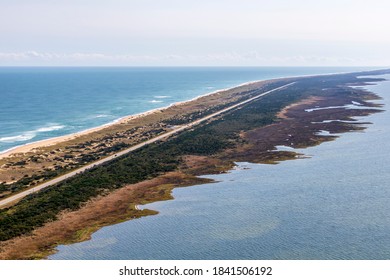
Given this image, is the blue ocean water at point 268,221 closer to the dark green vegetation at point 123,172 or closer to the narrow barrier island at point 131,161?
the narrow barrier island at point 131,161

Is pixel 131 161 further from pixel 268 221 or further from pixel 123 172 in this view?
pixel 268 221

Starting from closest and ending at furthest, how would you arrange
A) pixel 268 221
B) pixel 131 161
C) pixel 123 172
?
pixel 268 221, pixel 123 172, pixel 131 161

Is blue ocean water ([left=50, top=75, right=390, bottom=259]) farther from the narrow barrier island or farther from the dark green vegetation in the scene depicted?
the dark green vegetation

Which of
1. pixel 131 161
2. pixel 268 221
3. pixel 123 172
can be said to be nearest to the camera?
pixel 268 221

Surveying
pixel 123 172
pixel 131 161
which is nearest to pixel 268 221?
pixel 123 172

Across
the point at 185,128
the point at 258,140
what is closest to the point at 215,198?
the point at 258,140

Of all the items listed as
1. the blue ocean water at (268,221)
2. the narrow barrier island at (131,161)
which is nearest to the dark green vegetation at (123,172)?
the narrow barrier island at (131,161)

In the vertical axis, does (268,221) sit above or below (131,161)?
below
